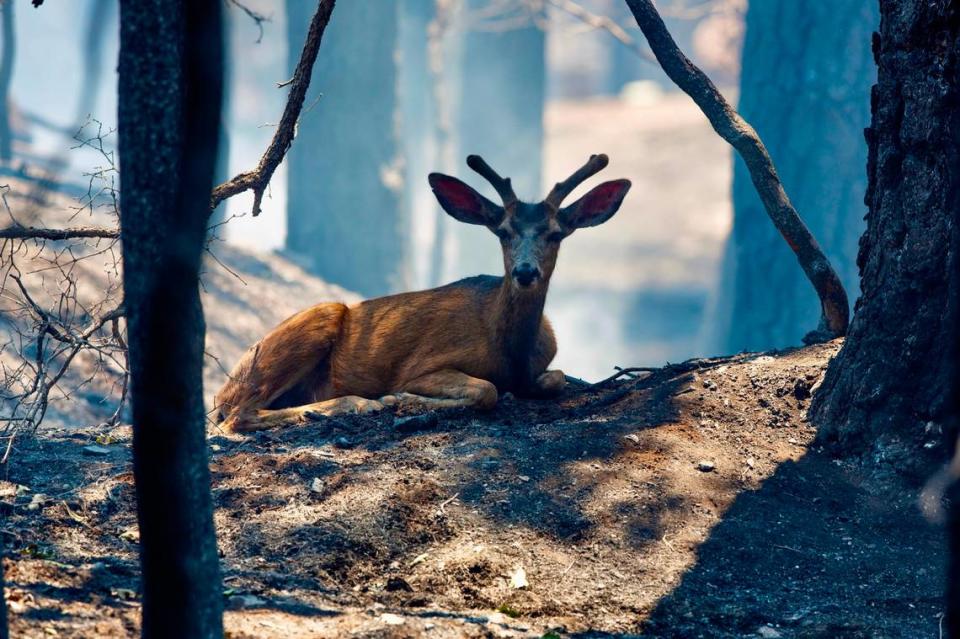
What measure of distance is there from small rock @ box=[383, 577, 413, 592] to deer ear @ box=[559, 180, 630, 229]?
3.56 m

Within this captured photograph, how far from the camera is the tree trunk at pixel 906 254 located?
18.0ft

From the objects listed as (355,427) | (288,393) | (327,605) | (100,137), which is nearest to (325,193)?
(288,393)

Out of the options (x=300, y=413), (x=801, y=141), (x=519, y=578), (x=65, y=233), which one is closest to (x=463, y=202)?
(x=300, y=413)

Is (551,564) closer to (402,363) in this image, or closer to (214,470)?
(214,470)

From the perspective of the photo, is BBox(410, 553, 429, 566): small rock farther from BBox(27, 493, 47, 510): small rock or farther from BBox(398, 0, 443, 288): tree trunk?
BBox(398, 0, 443, 288): tree trunk

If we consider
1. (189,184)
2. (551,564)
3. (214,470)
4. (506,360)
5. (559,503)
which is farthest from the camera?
(506,360)

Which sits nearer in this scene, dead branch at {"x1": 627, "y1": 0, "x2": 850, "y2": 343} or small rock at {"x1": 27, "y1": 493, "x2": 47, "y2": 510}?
small rock at {"x1": 27, "y1": 493, "x2": 47, "y2": 510}

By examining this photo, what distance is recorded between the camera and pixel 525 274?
272 inches

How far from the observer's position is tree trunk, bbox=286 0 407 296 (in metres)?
18.0

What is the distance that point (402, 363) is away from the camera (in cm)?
781

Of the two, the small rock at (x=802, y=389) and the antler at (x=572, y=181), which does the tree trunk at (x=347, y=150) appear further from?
the small rock at (x=802, y=389)

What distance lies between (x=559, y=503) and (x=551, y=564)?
21.6 inches

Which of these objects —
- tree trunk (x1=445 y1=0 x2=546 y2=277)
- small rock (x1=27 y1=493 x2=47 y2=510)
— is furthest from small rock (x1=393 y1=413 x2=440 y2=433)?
tree trunk (x1=445 y1=0 x2=546 y2=277)

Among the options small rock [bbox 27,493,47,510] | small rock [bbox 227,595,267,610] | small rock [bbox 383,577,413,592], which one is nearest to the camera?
small rock [bbox 227,595,267,610]
